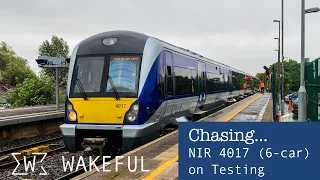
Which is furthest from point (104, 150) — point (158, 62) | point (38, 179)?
point (158, 62)

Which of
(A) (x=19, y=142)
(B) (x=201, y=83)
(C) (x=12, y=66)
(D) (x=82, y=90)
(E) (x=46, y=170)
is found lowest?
(A) (x=19, y=142)

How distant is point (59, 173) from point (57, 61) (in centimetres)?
1113

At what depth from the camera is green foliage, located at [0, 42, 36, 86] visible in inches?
3081

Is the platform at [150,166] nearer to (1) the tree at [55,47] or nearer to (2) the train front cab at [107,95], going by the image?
(2) the train front cab at [107,95]

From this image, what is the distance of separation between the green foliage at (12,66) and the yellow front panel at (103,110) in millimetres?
67445

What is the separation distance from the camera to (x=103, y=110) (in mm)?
9516

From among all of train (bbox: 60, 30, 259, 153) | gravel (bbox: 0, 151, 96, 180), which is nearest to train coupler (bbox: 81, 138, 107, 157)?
train (bbox: 60, 30, 259, 153)

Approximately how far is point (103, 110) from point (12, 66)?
245ft

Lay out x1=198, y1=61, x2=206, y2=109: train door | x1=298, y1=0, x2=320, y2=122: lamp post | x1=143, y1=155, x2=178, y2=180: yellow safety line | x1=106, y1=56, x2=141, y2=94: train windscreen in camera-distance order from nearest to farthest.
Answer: x1=143, y1=155, x2=178, y2=180: yellow safety line, x1=106, y1=56, x2=141, y2=94: train windscreen, x1=298, y1=0, x2=320, y2=122: lamp post, x1=198, y1=61, x2=206, y2=109: train door

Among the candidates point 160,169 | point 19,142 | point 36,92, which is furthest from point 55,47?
point 160,169

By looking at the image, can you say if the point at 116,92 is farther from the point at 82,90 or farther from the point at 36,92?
the point at 36,92

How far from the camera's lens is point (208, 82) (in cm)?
1886

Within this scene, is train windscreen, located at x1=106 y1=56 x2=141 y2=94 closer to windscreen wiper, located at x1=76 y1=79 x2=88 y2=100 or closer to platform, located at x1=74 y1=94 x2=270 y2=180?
windscreen wiper, located at x1=76 y1=79 x2=88 y2=100

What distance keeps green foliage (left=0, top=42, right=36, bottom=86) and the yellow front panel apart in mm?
67445
